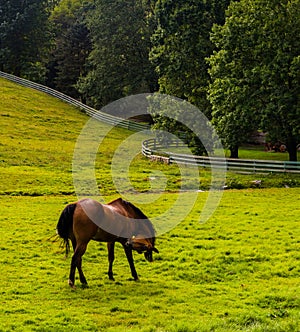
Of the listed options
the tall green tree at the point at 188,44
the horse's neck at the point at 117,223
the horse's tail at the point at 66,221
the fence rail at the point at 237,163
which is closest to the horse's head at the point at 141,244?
the horse's neck at the point at 117,223

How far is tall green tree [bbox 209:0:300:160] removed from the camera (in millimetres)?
28391

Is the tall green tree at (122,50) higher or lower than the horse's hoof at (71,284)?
higher

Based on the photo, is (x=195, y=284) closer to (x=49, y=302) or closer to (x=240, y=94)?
(x=49, y=302)

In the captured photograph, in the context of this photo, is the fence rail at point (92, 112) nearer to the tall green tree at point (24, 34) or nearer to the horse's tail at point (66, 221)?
the tall green tree at point (24, 34)

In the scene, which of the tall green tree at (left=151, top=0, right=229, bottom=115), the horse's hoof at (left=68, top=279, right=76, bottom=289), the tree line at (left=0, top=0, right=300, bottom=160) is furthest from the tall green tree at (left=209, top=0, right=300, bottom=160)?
the horse's hoof at (left=68, top=279, right=76, bottom=289)

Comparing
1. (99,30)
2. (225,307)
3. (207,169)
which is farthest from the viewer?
(99,30)

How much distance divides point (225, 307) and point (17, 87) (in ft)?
171

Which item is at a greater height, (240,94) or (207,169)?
(240,94)

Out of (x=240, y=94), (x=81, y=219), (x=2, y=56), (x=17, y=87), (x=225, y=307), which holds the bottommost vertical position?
(x=225, y=307)

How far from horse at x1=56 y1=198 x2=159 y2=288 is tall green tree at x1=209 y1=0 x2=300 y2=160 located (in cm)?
1745

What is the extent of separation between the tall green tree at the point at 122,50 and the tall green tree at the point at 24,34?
10466 mm

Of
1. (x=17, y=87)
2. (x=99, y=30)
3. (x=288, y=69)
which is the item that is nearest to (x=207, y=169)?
(x=288, y=69)

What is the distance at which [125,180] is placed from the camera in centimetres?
2820

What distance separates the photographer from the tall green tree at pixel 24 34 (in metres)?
61.5
